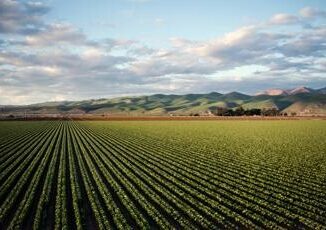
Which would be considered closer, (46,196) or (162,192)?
(46,196)

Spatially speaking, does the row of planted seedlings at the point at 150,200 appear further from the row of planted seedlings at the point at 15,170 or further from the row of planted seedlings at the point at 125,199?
the row of planted seedlings at the point at 15,170

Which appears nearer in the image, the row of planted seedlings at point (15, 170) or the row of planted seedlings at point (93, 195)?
the row of planted seedlings at point (93, 195)

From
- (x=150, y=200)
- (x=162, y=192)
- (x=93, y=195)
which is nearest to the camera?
(x=150, y=200)

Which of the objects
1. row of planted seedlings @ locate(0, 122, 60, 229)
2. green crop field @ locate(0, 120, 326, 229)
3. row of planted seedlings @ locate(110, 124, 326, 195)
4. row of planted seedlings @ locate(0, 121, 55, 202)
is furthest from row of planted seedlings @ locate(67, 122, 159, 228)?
row of planted seedlings @ locate(110, 124, 326, 195)

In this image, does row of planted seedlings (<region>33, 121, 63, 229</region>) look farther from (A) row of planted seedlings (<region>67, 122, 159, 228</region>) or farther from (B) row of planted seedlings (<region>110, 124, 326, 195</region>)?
(B) row of planted seedlings (<region>110, 124, 326, 195</region>)

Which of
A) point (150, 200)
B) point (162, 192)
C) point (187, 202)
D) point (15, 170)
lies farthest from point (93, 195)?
point (15, 170)

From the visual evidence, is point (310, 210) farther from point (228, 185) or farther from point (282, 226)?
point (228, 185)

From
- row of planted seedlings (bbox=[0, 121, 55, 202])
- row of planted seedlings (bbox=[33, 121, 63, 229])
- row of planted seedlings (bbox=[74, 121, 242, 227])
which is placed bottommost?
row of planted seedlings (bbox=[74, 121, 242, 227])

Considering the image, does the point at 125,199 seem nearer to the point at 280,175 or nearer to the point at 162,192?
the point at 162,192

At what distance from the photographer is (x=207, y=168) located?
26.9 meters

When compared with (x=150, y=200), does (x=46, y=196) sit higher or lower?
higher

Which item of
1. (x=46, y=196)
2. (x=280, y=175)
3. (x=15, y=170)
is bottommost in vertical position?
(x=280, y=175)

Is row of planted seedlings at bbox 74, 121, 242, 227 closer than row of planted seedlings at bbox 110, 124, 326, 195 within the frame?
Yes

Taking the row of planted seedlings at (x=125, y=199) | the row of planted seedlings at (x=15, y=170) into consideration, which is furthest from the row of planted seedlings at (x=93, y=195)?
the row of planted seedlings at (x=15, y=170)
